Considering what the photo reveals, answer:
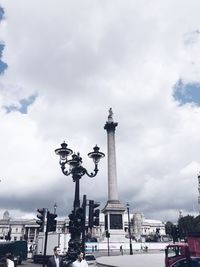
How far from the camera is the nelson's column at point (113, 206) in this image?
70000mm

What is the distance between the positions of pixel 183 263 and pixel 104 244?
181 feet


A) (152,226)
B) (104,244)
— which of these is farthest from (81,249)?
(152,226)

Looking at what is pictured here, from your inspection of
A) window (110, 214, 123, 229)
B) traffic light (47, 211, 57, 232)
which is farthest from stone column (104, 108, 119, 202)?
traffic light (47, 211, 57, 232)

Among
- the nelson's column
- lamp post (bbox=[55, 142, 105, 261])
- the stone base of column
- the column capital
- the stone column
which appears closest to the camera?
lamp post (bbox=[55, 142, 105, 261])

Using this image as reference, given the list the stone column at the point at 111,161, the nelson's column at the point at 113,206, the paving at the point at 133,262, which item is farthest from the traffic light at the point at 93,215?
the stone column at the point at 111,161

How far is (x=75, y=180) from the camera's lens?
53.8 feet

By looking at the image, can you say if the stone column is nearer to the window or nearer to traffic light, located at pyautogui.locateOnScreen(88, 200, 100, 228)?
the window

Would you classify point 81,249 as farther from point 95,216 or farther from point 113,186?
point 113,186

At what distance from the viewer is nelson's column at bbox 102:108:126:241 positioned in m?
70.0

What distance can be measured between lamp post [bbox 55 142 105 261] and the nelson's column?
1896 inches

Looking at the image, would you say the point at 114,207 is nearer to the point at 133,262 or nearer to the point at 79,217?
the point at 133,262

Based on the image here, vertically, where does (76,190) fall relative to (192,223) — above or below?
below

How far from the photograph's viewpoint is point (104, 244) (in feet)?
224

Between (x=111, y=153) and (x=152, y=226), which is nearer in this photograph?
(x=111, y=153)
